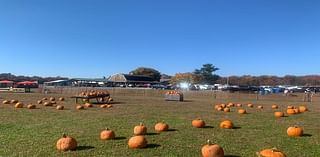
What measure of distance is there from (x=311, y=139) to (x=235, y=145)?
3.34m

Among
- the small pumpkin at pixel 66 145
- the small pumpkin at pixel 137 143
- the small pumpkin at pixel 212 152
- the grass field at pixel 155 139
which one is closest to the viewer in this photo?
the small pumpkin at pixel 212 152

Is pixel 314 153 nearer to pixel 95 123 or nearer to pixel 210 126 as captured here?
pixel 210 126

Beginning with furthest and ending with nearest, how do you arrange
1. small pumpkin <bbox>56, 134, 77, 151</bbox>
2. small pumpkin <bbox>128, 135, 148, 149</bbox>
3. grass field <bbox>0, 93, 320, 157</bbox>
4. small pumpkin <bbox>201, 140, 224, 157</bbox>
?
1. small pumpkin <bbox>128, 135, 148, 149</bbox>
2. small pumpkin <bbox>56, 134, 77, 151</bbox>
3. grass field <bbox>0, 93, 320, 157</bbox>
4. small pumpkin <bbox>201, 140, 224, 157</bbox>

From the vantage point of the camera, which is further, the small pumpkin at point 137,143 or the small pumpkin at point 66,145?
the small pumpkin at point 137,143

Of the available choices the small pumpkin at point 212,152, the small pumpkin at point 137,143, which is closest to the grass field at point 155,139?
the small pumpkin at point 137,143

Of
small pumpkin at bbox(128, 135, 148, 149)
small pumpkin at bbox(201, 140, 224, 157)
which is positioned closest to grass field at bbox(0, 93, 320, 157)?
small pumpkin at bbox(128, 135, 148, 149)

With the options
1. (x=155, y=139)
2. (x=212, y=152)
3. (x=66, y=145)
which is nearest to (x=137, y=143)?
(x=155, y=139)

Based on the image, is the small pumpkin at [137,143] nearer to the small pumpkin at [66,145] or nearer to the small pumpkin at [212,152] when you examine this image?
the small pumpkin at [66,145]

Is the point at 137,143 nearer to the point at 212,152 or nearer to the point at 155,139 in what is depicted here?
the point at 155,139

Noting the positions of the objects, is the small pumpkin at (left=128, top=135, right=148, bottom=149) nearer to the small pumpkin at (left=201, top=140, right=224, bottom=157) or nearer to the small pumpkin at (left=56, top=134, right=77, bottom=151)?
the small pumpkin at (left=56, top=134, right=77, bottom=151)

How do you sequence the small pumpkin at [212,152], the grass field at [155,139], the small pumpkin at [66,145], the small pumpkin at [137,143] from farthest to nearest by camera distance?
the small pumpkin at [137,143], the small pumpkin at [66,145], the grass field at [155,139], the small pumpkin at [212,152]

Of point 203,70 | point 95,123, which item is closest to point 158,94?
point 95,123

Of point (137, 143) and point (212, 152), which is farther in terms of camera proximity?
point (137, 143)

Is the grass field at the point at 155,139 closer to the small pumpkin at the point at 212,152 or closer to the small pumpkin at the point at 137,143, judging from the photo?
the small pumpkin at the point at 137,143
